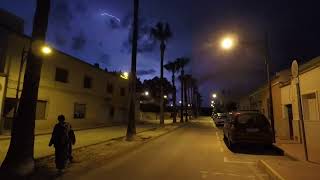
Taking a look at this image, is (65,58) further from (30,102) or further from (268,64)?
(30,102)

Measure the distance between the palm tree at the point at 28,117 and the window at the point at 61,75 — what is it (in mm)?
20574

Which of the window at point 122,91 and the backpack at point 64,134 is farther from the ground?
the window at point 122,91

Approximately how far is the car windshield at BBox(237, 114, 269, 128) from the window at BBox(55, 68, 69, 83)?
19.4 meters

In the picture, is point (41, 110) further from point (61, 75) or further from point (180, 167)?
point (180, 167)

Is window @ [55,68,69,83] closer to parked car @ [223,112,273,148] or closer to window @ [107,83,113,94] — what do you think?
window @ [107,83,113,94]

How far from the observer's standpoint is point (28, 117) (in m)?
8.58

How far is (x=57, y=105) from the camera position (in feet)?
94.6

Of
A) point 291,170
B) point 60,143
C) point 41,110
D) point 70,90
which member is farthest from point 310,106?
point 70,90

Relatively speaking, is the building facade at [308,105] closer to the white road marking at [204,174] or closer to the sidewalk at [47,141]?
the white road marking at [204,174]

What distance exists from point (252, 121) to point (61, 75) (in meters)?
20.6

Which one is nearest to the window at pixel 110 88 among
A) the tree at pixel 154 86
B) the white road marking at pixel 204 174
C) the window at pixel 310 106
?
the window at pixel 310 106

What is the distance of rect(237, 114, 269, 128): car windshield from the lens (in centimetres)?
1491

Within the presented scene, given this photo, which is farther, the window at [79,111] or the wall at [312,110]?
the window at [79,111]

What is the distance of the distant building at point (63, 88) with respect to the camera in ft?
71.8
